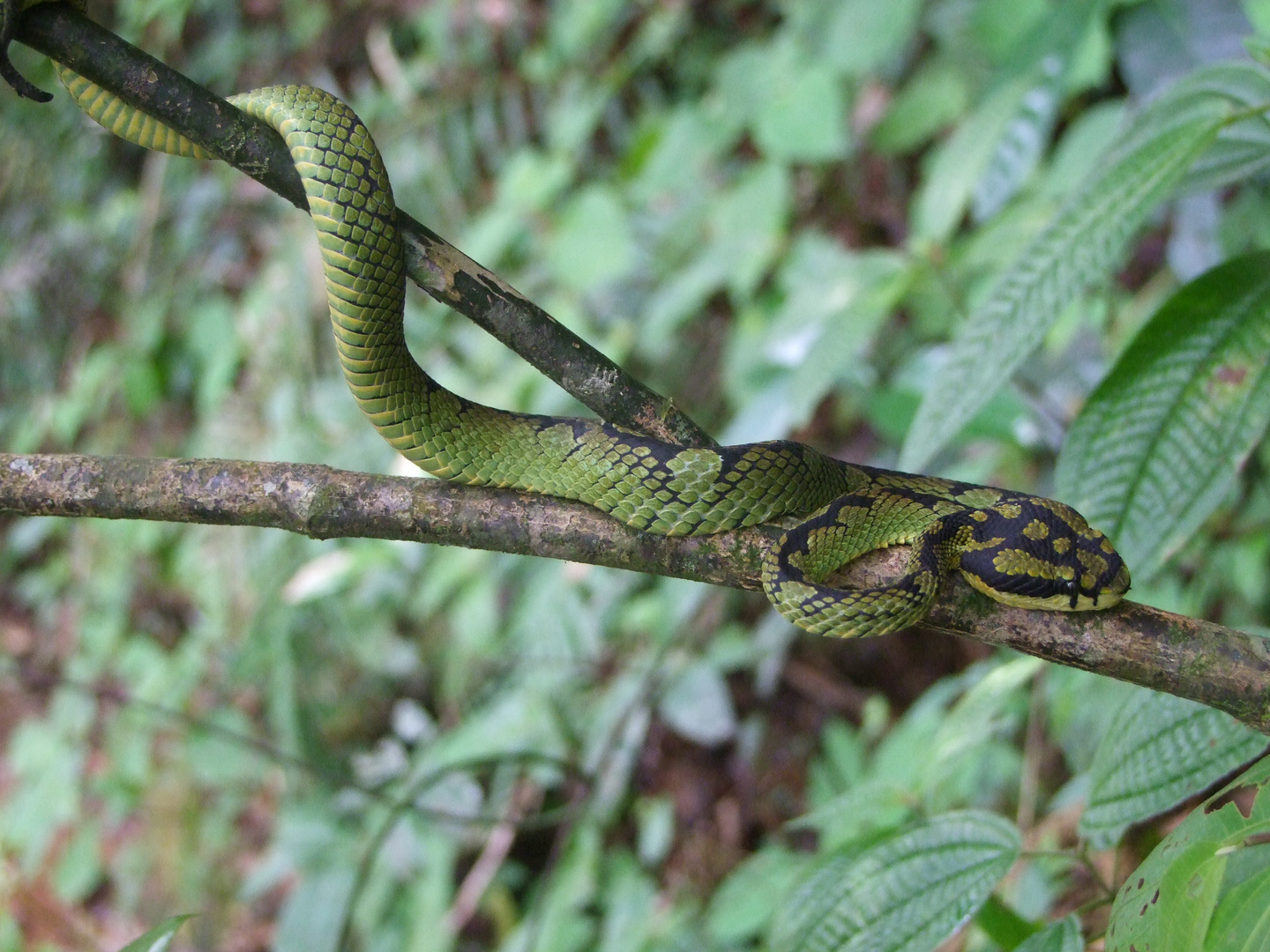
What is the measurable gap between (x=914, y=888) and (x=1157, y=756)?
0.41 meters

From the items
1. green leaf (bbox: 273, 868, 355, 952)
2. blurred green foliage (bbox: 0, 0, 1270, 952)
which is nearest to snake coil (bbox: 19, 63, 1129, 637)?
blurred green foliage (bbox: 0, 0, 1270, 952)

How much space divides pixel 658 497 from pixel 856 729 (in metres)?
3.22

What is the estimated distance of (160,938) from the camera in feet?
3.95

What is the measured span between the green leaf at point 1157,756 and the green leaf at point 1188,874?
0.24 meters

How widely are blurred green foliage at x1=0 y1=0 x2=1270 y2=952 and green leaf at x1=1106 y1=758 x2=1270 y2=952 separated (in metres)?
0.02

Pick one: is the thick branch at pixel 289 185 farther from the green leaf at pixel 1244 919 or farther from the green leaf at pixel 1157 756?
the green leaf at pixel 1244 919

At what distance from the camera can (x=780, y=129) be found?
14.3 feet

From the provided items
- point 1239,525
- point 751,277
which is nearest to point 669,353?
point 751,277

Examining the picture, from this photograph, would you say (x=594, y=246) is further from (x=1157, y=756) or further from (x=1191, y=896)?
(x=1191, y=896)

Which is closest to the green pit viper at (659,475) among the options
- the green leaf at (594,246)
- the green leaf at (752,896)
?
the green leaf at (752,896)

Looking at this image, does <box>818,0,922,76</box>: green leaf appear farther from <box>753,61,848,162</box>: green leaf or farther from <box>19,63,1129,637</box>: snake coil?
<box>19,63,1129,637</box>: snake coil

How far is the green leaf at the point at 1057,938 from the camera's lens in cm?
129

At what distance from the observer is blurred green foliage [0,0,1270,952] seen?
1639 millimetres

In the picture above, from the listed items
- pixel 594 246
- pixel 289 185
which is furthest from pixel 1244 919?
pixel 594 246
